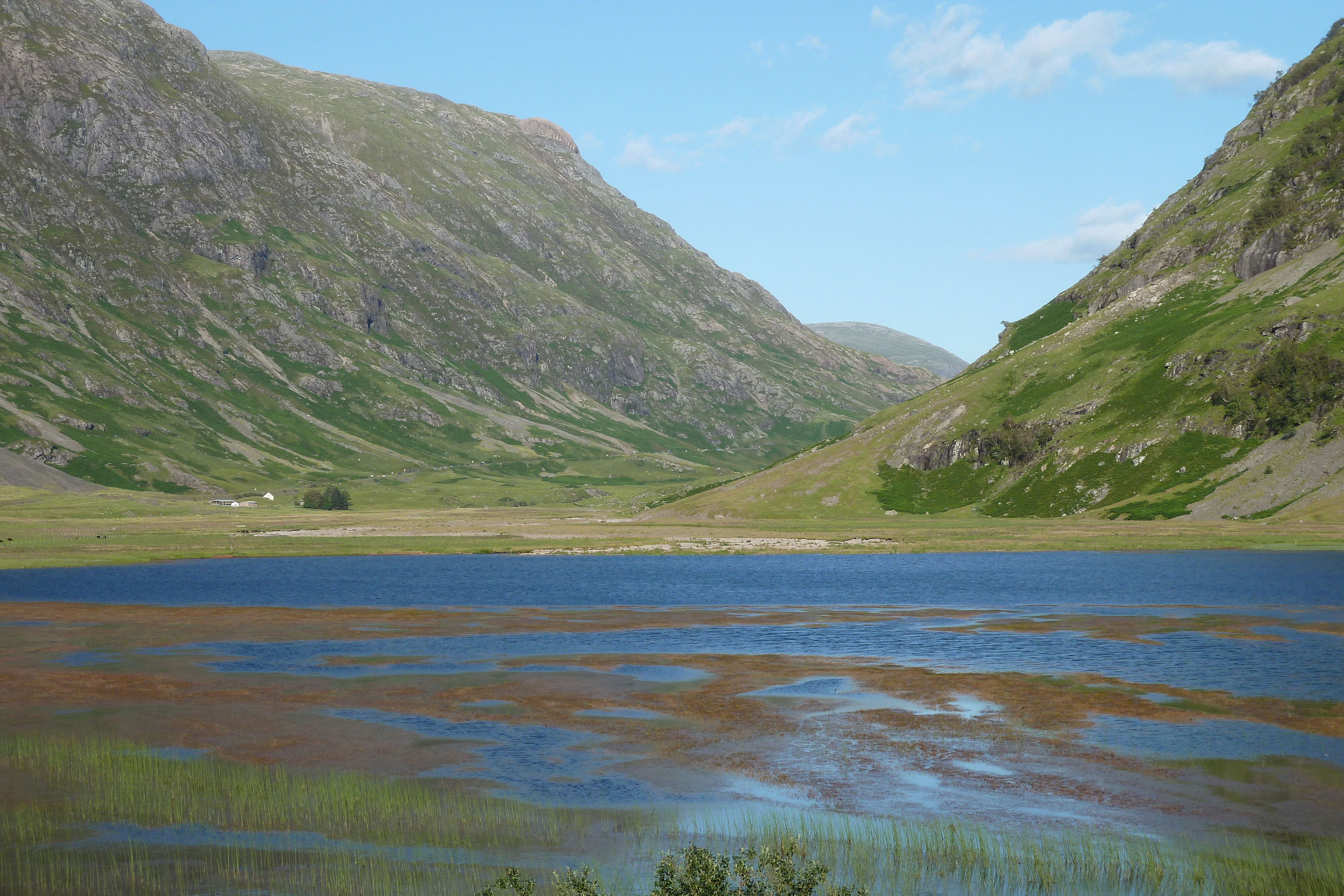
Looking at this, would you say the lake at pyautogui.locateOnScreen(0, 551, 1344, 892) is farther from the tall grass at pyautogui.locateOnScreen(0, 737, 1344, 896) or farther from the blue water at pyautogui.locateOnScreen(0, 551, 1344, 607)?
the tall grass at pyautogui.locateOnScreen(0, 737, 1344, 896)

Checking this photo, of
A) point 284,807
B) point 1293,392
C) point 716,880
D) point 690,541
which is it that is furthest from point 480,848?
point 1293,392

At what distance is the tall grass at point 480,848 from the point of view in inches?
1136

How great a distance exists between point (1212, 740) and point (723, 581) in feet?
277

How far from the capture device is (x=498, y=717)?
5175cm

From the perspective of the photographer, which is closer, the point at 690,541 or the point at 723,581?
the point at 723,581

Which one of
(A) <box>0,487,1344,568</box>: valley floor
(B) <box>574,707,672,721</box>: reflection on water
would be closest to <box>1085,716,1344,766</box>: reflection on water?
(B) <box>574,707,672,721</box>: reflection on water

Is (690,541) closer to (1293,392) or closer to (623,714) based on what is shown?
(1293,392)

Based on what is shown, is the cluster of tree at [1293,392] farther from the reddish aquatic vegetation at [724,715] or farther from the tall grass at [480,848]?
the tall grass at [480,848]

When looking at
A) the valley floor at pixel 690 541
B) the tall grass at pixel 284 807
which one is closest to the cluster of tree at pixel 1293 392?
the valley floor at pixel 690 541

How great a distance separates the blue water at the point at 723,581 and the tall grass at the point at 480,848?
65.3m

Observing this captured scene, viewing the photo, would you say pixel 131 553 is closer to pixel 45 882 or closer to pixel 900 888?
pixel 45 882

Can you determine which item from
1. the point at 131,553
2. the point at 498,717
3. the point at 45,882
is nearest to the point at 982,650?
the point at 498,717

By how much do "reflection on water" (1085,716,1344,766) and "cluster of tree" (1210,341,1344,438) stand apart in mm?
164132

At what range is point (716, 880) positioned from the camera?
84.3ft
